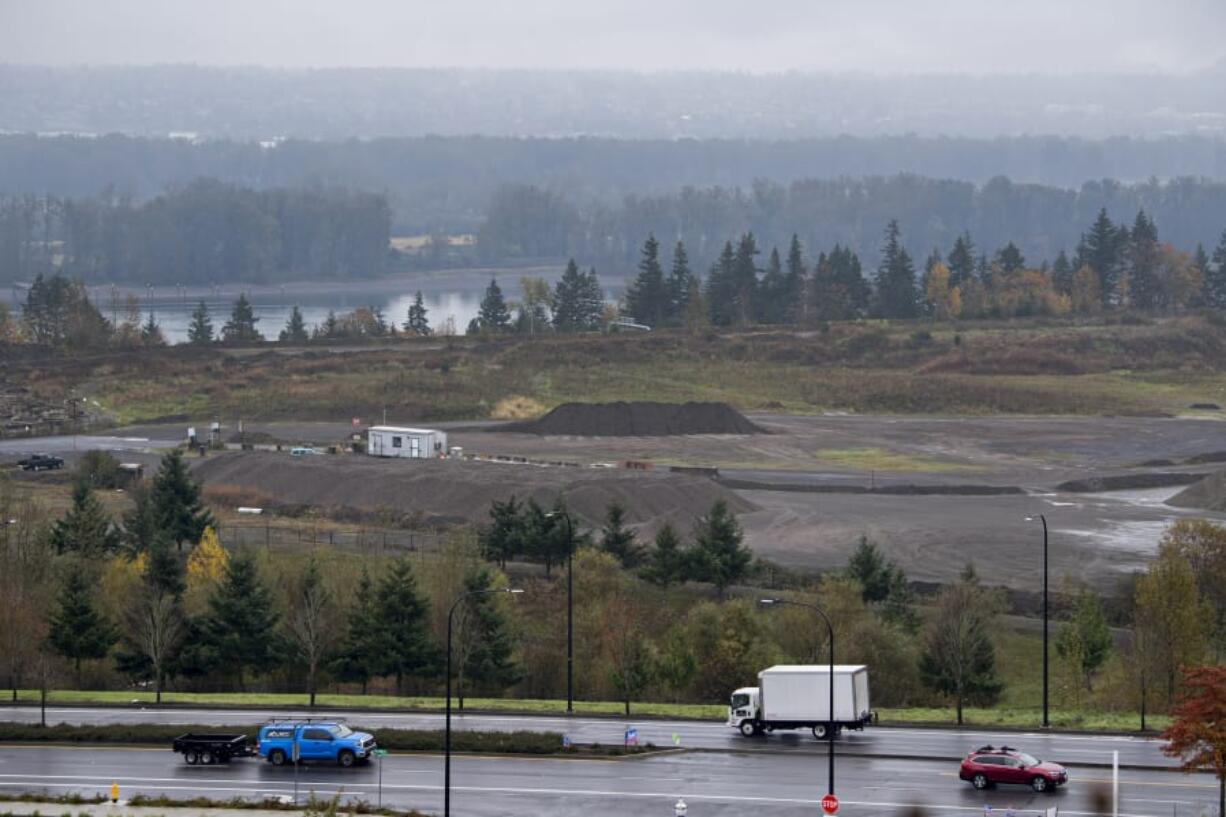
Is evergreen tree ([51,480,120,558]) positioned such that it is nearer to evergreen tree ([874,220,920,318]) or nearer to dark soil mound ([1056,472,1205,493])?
dark soil mound ([1056,472,1205,493])

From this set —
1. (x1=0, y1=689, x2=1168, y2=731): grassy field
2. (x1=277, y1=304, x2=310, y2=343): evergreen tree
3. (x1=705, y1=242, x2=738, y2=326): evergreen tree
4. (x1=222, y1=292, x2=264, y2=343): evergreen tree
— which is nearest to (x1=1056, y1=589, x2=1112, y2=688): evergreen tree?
(x1=0, y1=689, x2=1168, y2=731): grassy field

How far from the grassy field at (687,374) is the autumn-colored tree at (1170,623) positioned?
2758 inches

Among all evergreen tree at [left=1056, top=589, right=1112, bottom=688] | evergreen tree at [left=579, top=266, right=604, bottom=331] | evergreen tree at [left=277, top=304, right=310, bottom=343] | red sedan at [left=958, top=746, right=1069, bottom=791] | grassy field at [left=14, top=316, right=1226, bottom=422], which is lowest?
red sedan at [left=958, top=746, right=1069, bottom=791]

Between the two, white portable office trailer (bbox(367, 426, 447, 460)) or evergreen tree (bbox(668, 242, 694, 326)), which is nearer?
white portable office trailer (bbox(367, 426, 447, 460))

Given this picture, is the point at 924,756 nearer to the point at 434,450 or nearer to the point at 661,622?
the point at 661,622

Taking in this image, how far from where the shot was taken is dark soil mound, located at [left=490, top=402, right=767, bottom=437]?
362 feet

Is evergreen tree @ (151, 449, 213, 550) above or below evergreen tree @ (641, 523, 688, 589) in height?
above

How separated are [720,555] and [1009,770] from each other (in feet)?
103

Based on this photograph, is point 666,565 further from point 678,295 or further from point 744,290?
point 744,290

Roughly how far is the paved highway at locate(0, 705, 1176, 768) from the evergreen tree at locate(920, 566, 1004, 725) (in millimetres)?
8473

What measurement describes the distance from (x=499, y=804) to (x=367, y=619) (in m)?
18.2

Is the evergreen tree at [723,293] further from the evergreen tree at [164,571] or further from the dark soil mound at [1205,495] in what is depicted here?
the evergreen tree at [164,571]

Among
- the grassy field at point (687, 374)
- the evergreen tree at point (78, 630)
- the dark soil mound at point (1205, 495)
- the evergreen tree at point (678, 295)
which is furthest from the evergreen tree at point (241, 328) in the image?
the evergreen tree at point (78, 630)

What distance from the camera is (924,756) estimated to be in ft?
134
